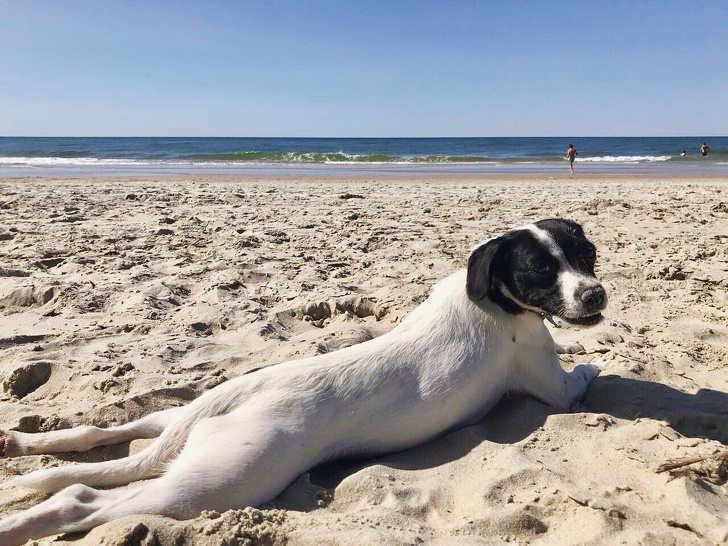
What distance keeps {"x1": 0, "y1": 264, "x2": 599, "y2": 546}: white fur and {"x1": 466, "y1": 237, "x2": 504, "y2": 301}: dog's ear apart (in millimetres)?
108

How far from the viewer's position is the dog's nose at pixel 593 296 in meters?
3.21

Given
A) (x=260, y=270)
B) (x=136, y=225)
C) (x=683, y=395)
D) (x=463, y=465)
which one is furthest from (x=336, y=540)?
(x=136, y=225)

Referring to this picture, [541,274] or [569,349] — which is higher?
[541,274]

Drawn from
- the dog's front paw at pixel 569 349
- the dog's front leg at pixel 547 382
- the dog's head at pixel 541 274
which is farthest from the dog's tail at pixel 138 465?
the dog's front paw at pixel 569 349

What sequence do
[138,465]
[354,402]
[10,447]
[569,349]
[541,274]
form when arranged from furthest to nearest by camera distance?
[569,349] → [541,274] → [10,447] → [354,402] → [138,465]

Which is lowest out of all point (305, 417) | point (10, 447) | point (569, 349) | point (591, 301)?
point (10, 447)

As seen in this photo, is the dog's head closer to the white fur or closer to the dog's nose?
the dog's nose

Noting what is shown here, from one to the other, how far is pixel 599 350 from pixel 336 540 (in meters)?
2.81

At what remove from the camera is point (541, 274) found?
3314 mm

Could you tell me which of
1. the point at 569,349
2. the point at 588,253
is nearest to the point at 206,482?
the point at 588,253

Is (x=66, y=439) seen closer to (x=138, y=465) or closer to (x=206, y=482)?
(x=138, y=465)

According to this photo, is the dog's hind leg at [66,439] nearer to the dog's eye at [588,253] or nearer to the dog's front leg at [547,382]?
the dog's front leg at [547,382]

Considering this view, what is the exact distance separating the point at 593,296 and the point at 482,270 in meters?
0.60

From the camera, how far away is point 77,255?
7.21 meters
